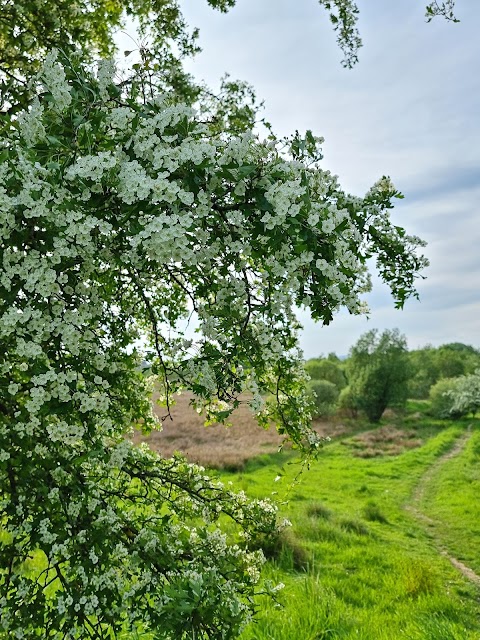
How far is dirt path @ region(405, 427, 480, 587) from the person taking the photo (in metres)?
14.5

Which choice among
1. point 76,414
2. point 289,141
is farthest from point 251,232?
point 76,414

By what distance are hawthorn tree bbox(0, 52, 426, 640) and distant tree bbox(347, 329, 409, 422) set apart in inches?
1886

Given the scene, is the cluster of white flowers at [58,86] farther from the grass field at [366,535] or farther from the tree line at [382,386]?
the tree line at [382,386]

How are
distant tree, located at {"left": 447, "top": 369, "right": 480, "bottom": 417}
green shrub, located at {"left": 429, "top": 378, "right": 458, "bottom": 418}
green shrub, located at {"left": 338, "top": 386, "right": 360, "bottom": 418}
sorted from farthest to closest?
green shrub, located at {"left": 429, "top": 378, "right": 458, "bottom": 418} < green shrub, located at {"left": 338, "top": 386, "right": 360, "bottom": 418} < distant tree, located at {"left": 447, "top": 369, "right": 480, "bottom": 417}

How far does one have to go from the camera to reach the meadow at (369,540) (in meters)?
8.96

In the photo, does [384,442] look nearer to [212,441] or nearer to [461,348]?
[212,441]

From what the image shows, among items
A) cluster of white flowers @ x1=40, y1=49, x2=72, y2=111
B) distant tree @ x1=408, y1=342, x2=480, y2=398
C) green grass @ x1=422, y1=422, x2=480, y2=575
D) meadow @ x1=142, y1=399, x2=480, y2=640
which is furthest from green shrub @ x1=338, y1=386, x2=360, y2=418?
cluster of white flowers @ x1=40, y1=49, x2=72, y2=111

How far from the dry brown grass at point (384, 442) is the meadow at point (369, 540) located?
0.86 feet

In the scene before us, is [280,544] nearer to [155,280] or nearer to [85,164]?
[155,280]

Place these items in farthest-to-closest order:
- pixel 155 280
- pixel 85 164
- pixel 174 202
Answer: pixel 155 280
pixel 174 202
pixel 85 164

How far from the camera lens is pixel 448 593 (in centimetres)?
1206

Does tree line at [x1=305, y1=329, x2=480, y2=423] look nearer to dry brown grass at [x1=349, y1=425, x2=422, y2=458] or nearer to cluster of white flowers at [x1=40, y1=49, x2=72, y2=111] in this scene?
dry brown grass at [x1=349, y1=425, x2=422, y2=458]

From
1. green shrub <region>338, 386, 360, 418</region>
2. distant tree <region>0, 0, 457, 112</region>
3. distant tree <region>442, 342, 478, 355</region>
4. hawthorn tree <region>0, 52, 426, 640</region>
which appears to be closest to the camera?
hawthorn tree <region>0, 52, 426, 640</region>

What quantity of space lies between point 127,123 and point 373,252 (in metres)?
2.23
